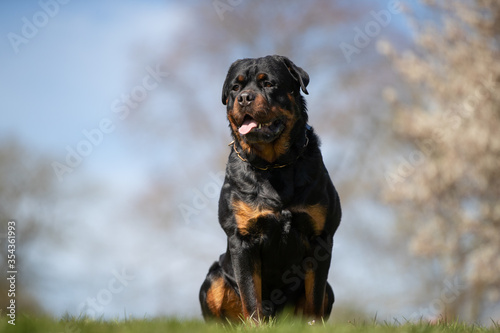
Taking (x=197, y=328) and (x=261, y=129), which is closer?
(x=197, y=328)

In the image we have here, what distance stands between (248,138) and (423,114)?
227 inches

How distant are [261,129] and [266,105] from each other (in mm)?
165

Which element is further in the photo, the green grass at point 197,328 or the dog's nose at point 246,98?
the dog's nose at point 246,98

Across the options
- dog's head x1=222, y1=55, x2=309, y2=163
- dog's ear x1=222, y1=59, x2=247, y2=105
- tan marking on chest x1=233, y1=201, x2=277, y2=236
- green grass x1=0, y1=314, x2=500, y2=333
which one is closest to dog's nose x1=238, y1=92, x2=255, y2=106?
dog's head x1=222, y1=55, x2=309, y2=163

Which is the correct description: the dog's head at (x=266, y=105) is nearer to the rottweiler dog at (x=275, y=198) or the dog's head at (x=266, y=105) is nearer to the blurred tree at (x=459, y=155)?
the rottweiler dog at (x=275, y=198)

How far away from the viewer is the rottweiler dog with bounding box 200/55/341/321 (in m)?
3.57

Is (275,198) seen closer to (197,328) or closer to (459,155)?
(197,328)

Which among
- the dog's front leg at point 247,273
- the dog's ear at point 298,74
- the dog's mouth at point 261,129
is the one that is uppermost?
the dog's ear at point 298,74

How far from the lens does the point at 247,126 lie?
12.0 ft

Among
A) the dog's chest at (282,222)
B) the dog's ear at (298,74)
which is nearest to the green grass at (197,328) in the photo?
the dog's chest at (282,222)

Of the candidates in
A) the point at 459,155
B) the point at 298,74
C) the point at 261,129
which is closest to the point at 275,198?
the point at 261,129

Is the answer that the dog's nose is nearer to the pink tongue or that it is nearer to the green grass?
the pink tongue

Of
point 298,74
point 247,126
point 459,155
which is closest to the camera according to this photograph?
point 247,126

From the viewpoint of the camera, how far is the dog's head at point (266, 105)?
3605mm
